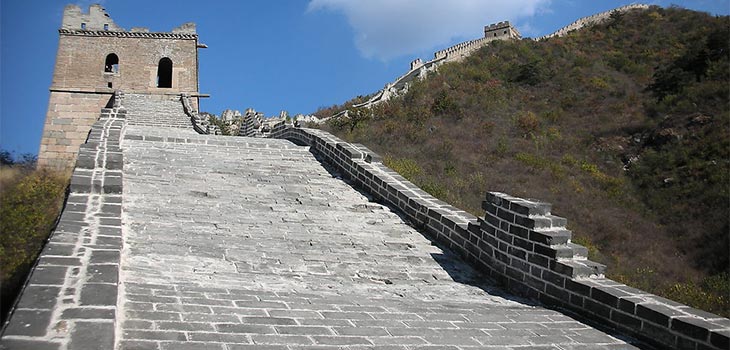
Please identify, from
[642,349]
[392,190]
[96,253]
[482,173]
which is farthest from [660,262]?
[96,253]

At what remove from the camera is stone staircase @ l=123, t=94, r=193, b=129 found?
2088cm

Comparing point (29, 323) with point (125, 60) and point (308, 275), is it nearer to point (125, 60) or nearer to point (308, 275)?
point (308, 275)

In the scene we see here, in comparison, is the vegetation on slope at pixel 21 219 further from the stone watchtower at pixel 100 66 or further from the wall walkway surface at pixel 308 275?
the stone watchtower at pixel 100 66

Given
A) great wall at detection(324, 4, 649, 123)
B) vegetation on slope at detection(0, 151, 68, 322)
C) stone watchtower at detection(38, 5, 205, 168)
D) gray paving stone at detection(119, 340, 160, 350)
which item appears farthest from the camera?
great wall at detection(324, 4, 649, 123)

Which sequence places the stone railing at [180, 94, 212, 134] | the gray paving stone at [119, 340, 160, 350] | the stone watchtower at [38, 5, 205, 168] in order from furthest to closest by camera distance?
1. the stone watchtower at [38, 5, 205, 168]
2. the stone railing at [180, 94, 212, 134]
3. the gray paving stone at [119, 340, 160, 350]

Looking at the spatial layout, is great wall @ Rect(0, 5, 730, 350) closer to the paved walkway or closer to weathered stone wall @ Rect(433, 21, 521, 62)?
the paved walkway

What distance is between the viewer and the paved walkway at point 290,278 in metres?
3.94

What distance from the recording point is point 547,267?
5801 mm

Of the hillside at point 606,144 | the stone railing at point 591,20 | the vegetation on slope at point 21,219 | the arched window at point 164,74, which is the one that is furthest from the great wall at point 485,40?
the vegetation on slope at point 21,219

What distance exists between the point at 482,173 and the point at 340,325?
527 inches

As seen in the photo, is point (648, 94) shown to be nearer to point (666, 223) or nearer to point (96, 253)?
point (666, 223)

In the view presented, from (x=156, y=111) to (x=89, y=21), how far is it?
6.77m

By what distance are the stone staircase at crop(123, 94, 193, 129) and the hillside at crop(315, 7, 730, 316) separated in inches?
241

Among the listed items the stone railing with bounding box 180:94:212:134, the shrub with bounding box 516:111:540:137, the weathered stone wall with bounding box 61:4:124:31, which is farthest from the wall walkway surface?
the weathered stone wall with bounding box 61:4:124:31
